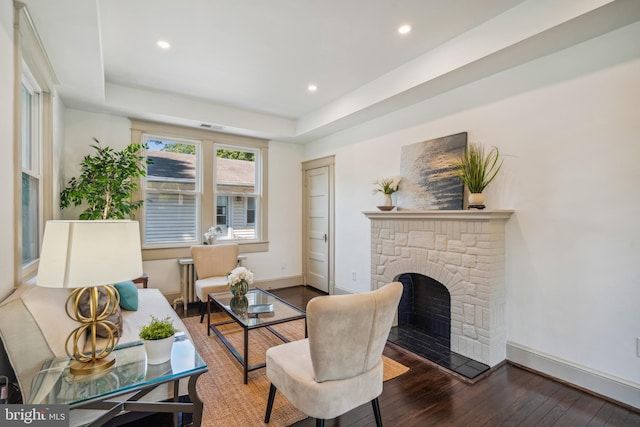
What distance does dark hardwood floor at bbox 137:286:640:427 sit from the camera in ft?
6.40

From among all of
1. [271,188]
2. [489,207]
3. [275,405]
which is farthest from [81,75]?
[489,207]

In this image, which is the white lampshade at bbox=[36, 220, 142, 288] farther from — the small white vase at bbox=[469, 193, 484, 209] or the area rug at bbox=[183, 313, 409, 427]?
the small white vase at bbox=[469, 193, 484, 209]

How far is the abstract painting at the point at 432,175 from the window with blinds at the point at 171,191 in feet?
10.3

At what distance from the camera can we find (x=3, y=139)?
1663mm

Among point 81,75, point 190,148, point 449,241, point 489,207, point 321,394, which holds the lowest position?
point 321,394

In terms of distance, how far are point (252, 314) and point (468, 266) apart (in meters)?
2.02

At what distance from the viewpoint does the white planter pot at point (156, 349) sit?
1554 millimetres

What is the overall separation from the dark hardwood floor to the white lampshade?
4.86 ft

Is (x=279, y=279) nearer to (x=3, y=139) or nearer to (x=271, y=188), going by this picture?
(x=271, y=188)

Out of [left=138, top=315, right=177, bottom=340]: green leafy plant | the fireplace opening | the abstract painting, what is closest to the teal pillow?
[left=138, top=315, right=177, bottom=340]: green leafy plant

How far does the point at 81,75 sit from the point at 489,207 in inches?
162

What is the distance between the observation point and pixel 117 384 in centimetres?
138

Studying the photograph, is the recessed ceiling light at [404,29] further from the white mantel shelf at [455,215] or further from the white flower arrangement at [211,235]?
the white flower arrangement at [211,235]

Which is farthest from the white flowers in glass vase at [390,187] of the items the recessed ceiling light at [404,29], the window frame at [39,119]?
the window frame at [39,119]
